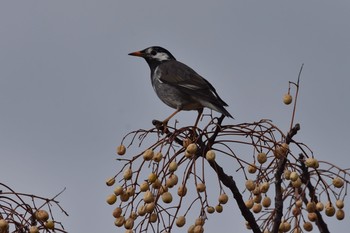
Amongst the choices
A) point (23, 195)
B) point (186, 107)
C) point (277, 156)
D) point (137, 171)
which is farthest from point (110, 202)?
point (186, 107)

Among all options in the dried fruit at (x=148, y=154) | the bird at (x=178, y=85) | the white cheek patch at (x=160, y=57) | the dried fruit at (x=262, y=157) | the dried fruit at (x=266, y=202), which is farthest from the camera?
the white cheek patch at (x=160, y=57)

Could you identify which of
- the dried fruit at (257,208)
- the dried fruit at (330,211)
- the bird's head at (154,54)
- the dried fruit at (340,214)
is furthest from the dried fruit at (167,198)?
the bird's head at (154,54)

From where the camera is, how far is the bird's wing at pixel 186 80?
8.42 m

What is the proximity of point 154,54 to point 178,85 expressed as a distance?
1.60 meters

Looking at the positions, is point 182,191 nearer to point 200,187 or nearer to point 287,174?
point 200,187

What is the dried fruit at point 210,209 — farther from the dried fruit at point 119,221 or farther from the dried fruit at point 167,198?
the dried fruit at point 119,221

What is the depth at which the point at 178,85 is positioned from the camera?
29.8 ft

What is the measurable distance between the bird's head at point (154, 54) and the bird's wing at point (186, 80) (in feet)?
1.23

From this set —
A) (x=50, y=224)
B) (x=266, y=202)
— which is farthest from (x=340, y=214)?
(x=50, y=224)

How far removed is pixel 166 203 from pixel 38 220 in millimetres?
802

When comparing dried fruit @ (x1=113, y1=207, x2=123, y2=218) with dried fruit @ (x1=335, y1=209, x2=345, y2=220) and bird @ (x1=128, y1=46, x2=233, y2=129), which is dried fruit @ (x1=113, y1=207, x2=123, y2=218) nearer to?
dried fruit @ (x1=335, y1=209, x2=345, y2=220)

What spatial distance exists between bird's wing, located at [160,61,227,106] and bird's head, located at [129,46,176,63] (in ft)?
1.23

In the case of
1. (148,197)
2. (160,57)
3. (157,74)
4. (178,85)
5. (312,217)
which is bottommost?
(148,197)

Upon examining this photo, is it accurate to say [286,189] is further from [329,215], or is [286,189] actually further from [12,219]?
[12,219]
